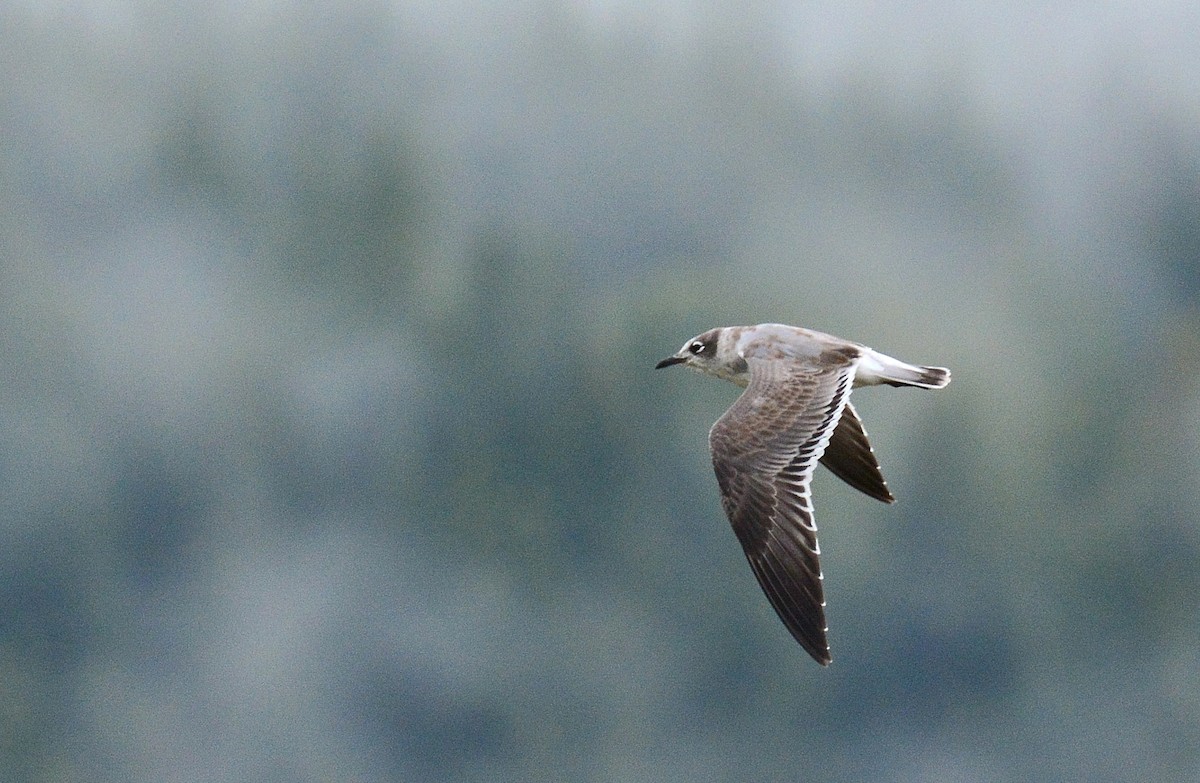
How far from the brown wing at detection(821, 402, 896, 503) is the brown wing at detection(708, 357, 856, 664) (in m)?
0.64

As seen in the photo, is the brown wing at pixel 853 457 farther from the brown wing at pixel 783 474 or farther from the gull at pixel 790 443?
the brown wing at pixel 783 474

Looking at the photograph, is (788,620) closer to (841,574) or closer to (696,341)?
(696,341)

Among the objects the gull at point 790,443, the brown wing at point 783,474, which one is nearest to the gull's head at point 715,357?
the gull at point 790,443

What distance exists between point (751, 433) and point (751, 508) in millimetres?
436

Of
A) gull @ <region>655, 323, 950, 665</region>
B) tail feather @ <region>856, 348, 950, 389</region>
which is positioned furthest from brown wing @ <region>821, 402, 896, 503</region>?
tail feather @ <region>856, 348, 950, 389</region>

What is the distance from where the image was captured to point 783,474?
26.2ft

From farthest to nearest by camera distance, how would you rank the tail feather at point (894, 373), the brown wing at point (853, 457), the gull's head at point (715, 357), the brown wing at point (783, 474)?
the gull's head at point (715, 357) → the brown wing at point (853, 457) → the tail feather at point (894, 373) → the brown wing at point (783, 474)

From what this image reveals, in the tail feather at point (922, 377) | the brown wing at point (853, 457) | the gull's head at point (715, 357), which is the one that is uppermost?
the tail feather at point (922, 377)

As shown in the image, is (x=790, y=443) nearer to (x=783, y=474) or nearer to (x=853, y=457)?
(x=783, y=474)

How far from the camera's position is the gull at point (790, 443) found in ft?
25.3

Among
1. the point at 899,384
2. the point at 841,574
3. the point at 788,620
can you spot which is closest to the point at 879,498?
the point at 899,384

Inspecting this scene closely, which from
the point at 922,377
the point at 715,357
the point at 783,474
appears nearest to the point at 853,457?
the point at 922,377

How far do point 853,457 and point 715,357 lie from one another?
1.03 meters

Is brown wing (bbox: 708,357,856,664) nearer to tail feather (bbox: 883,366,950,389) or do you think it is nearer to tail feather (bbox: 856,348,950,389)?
tail feather (bbox: 856,348,950,389)
